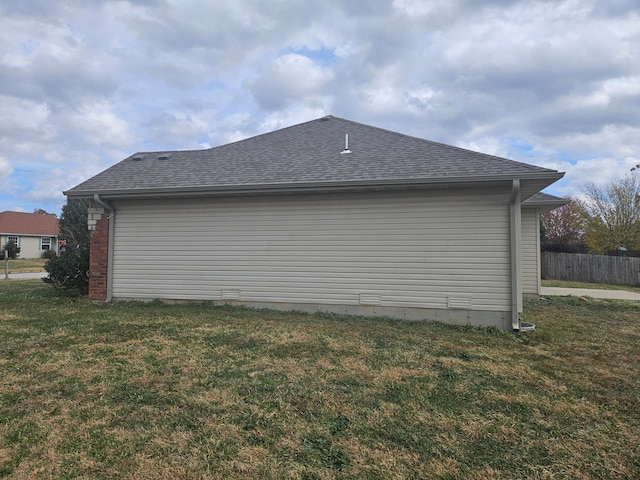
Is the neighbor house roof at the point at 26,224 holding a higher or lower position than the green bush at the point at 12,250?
higher

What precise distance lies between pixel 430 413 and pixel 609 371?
2895 millimetres

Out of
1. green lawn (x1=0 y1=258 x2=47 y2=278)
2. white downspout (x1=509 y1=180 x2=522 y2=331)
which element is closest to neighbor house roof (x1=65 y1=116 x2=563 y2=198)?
white downspout (x1=509 y1=180 x2=522 y2=331)

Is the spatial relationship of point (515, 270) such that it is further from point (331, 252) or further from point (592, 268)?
point (592, 268)

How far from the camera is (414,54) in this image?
11.2 metres

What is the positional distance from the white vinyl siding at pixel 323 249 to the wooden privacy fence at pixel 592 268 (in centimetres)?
1521

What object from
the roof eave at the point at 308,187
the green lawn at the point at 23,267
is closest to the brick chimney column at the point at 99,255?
the roof eave at the point at 308,187

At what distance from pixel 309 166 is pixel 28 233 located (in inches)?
1516

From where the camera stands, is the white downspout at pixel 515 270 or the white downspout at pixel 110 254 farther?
the white downspout at pixel 110 254

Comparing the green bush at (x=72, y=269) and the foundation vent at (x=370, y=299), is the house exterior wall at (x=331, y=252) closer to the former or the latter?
the foundation vent at (x=370, y=299)

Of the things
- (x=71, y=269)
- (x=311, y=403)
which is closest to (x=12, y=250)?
(x=71, y=269)

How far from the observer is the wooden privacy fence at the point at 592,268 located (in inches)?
676

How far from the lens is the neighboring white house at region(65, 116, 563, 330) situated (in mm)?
6664

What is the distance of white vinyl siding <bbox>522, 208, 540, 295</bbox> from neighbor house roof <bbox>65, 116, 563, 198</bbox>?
450cm

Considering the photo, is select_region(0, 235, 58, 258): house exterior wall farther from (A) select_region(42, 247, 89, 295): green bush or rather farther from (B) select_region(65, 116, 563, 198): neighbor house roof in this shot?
(B) select_region(65, 116, 563, 198): neighbor house roof
